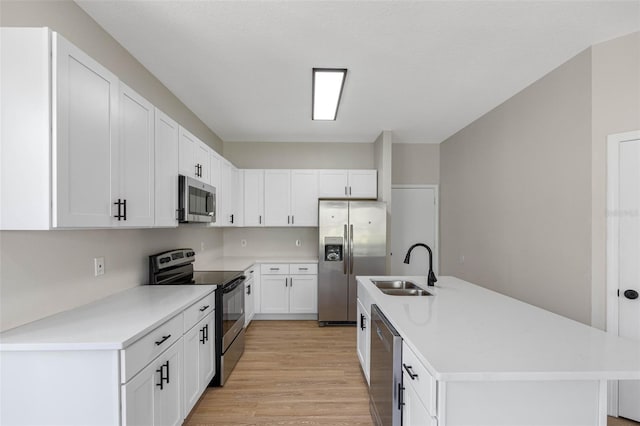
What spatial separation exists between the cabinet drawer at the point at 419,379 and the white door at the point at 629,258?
193 centimetres

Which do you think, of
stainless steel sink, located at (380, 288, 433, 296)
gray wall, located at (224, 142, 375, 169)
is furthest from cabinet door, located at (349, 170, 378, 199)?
stainless steel sink, located at (380, 288, 433, 296)

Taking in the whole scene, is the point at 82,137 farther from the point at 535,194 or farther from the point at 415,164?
the point at 415,164

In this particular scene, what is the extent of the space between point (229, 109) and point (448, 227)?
12.3 ft

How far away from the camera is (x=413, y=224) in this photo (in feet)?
16.8

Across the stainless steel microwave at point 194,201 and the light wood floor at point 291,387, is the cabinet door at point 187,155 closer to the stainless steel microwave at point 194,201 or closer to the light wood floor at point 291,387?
the stainless steel microwave at point 194,201

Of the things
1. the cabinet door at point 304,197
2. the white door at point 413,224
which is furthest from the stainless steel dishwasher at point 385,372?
the white door at point 413,224

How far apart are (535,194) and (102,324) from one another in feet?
11.9

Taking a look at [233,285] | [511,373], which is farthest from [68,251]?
[511,373]

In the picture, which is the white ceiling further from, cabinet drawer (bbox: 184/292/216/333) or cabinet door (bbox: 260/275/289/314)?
cabinet door (bbox: 260/275/289/314)

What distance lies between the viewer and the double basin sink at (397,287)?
2.53 metres

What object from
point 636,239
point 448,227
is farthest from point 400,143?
point 636,239

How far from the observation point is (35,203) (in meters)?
1.28

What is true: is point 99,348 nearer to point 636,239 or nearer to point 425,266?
point 636,239

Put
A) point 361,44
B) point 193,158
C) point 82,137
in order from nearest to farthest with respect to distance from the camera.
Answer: point 82,137
point 361,44
point 193,158
